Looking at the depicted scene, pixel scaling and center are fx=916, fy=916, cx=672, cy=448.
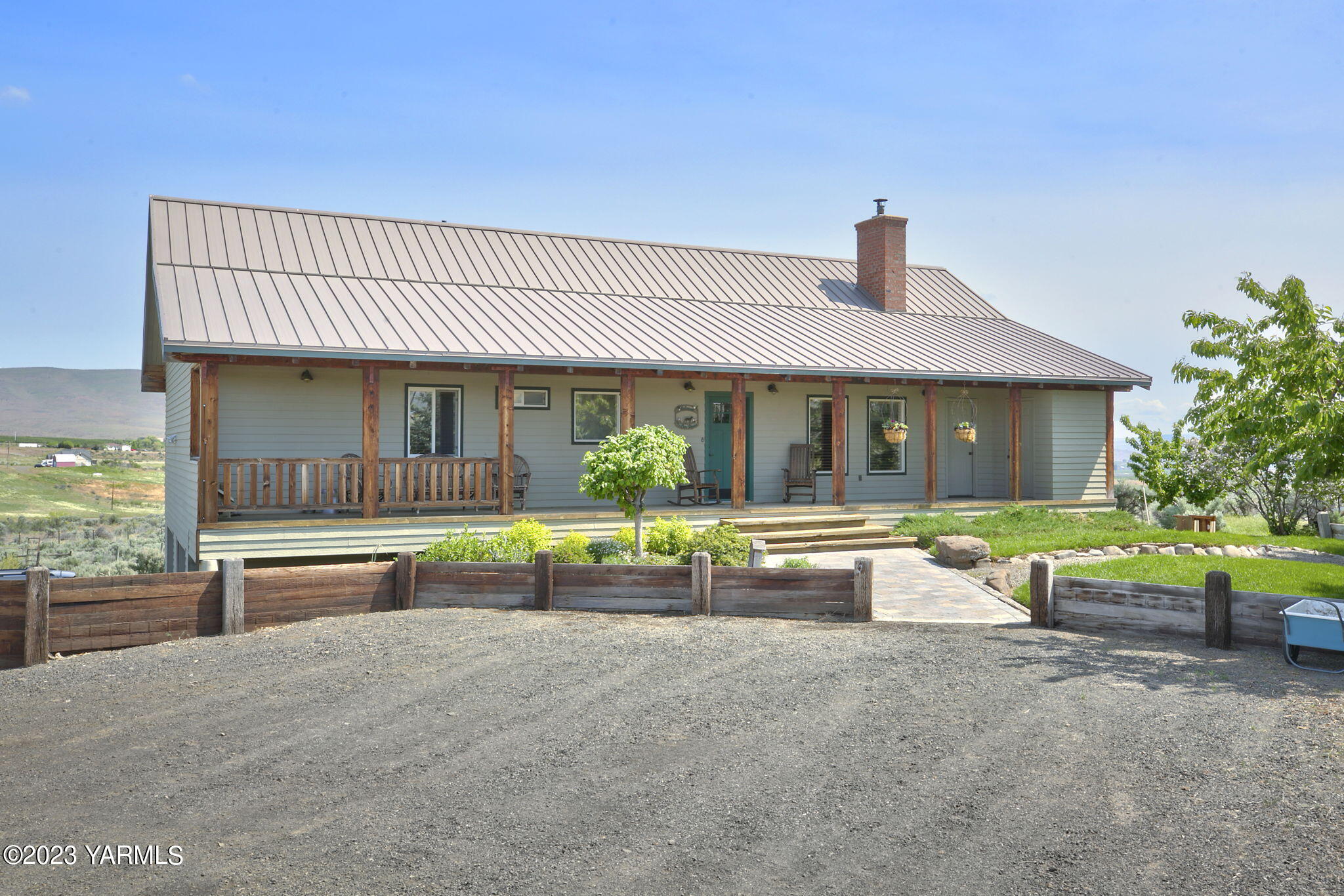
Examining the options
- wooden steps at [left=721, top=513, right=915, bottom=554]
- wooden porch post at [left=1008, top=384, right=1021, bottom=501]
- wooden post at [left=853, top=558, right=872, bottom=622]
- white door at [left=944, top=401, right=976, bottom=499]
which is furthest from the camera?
white door at [left=944, top=401, right=976, bottom=499]

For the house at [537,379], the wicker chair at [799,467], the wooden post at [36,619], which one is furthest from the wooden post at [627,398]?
the wooden post at [36,619]

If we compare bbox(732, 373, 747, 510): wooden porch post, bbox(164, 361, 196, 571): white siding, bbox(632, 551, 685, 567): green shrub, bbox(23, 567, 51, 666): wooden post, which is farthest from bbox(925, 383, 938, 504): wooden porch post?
bbox(23, 567, 51, 666): wooden post

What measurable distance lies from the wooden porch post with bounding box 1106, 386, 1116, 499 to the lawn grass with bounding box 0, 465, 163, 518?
46.1m

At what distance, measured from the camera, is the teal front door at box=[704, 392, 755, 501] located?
16.2 m

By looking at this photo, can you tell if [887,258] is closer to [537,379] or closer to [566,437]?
[566,437]

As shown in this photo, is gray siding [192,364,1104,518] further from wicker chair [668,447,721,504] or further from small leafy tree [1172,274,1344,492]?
small leafy tree [1172,274,1344,492]

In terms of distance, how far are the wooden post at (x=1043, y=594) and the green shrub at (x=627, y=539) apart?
5.07 meters

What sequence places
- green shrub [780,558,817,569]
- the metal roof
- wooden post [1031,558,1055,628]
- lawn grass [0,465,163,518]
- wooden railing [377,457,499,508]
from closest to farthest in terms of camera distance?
1. wooden post [1031,558,1055,628]
2. green shrub [780,558,817,569]
3. wooden railing [377,457,499,508]
4. the metal roof
5. lawn grass [0,465,163,518]

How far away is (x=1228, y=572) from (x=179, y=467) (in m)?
15.1

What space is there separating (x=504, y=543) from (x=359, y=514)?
3.23 metres

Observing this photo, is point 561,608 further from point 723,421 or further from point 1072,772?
point 723,421

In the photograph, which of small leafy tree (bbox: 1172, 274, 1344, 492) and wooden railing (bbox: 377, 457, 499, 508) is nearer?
small leafy tree (bbox: 1172, 274, 1344, 492)

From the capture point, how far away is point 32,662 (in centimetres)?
748

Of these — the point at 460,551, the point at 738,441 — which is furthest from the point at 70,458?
the point at 460,551
